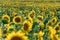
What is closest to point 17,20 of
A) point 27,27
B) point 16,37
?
point 27,27

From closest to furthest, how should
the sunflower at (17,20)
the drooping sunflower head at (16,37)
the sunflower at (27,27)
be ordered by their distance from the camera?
the drooping sunflower head at (16,37)
the sunflower at (27,27)
the sunflower at (17,20)

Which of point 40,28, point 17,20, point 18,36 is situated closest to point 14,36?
point 18,36

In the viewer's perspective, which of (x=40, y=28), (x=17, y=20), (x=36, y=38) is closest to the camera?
(x=36, y=38)

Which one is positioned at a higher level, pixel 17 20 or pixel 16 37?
pixel 17 20

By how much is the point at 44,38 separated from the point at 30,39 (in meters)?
0.13

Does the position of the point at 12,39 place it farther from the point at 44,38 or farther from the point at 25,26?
the point at 25,26

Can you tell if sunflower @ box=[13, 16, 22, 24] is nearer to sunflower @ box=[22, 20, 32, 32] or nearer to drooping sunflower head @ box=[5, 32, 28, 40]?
sunflower @ box=[22, 20, 32, 32]

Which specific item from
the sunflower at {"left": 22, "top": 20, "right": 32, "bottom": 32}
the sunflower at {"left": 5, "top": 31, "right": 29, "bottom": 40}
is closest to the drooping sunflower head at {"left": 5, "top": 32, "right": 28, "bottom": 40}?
the sunflower at {"left": 5, "top": 31, "right": 29, "bottom": 40}

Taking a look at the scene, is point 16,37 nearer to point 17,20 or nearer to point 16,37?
point 16,37

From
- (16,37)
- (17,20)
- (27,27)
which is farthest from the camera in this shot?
(17,20)

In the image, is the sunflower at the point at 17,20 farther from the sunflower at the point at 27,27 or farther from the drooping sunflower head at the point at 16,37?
the drooping sunflower head at the point at 16,37

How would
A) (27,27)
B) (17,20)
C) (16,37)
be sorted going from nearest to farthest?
(16,37) < (27,27) < (17,20)

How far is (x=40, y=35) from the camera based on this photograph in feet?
9.00

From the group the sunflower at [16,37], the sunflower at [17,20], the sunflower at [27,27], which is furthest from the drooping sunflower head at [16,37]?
the sunflower at [17,20]
